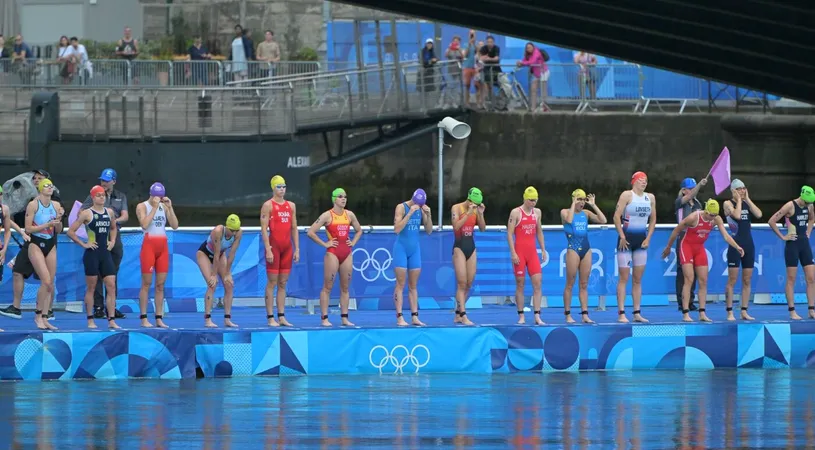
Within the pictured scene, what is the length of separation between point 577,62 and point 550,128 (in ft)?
5.94

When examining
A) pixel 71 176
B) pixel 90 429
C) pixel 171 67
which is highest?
pixel 171 67

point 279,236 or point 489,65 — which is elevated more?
point 489,65

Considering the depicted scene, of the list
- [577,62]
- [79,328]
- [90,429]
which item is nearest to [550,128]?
[577,62]

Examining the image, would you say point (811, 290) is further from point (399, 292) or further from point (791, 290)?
point (399, 292)

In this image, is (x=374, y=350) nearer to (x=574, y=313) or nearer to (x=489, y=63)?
(x=574, y=313)

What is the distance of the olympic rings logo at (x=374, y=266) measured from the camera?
70.4ft

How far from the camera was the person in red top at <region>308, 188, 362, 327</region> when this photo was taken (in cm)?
1941

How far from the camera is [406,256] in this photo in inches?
784

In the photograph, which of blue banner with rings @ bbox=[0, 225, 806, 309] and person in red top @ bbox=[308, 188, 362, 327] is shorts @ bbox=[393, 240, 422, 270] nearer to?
person in red top @ bbox=[308, 188, 362, 327]

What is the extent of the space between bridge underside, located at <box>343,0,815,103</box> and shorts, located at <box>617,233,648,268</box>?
23.9ft

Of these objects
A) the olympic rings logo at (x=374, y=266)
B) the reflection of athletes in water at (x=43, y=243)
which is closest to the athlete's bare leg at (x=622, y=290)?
the olympic rings logo at (x=374, y=266)

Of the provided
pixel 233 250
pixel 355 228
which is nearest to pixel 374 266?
pixel 355 228

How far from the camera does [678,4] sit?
1141 cm

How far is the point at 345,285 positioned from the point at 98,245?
3.25m
